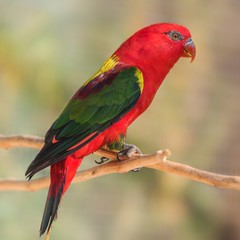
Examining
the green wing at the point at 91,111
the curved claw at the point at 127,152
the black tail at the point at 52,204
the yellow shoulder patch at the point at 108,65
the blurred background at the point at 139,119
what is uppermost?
the yellow shoulder patch at the point at 108,65

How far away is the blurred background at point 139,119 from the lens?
2.28 m

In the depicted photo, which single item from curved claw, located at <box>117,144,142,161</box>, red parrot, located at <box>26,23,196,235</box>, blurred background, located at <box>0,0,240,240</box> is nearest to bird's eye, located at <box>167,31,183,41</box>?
red parrot, located at <box>26,23,196,235</box>

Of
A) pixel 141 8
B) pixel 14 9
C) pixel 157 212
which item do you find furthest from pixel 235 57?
pixel 14 9

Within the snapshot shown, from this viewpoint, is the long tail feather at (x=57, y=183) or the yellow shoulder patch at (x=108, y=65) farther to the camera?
the yellow shoulder patch at (x=108, y=65)

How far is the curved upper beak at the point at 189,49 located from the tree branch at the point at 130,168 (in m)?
0.22

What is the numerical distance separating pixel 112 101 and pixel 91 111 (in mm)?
56

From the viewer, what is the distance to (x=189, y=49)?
1.21 meters

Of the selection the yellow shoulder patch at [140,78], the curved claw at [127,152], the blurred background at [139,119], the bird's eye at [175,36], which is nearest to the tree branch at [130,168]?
the curved claw at [127,152]

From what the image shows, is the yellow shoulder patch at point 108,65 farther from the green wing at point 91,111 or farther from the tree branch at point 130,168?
the tree branch at point 130,168

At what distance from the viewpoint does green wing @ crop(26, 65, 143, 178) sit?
1034 mm

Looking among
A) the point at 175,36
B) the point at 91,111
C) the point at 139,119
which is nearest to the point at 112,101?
the point at 91,111

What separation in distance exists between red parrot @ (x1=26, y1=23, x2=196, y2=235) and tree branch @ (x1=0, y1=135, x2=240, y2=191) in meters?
0.04

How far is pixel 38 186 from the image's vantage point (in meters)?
1.17

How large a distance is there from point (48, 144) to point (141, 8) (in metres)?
1.75
